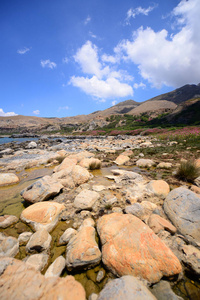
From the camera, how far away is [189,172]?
6.07m

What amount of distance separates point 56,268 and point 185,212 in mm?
3276

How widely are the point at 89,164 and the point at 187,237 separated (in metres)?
6.18

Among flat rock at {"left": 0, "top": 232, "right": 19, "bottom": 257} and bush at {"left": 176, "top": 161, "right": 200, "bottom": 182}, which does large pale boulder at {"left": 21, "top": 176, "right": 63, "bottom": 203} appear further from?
bush at {"left": 176, "top": 161, "right": 200, "bottom": 182}

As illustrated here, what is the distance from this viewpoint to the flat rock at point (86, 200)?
13.1 feet

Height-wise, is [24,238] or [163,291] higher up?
[24,238]

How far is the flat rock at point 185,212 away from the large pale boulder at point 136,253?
3.16ft

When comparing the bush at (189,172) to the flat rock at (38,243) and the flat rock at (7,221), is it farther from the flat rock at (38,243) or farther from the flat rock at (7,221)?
the flat rock at (7,221)

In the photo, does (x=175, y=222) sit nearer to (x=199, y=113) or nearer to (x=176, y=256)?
(x=176, y=256)

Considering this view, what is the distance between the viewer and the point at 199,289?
6.68 feet

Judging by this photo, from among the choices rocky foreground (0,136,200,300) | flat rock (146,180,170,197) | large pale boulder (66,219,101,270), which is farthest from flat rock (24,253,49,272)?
flat rock (146,180,170,197)

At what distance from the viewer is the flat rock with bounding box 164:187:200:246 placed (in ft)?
9.44

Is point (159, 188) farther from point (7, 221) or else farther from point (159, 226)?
point (7, 221)

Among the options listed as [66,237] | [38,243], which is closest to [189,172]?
[66,237]

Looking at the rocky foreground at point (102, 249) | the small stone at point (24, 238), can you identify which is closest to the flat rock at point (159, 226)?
the rocky foreground at point (102, 249)
